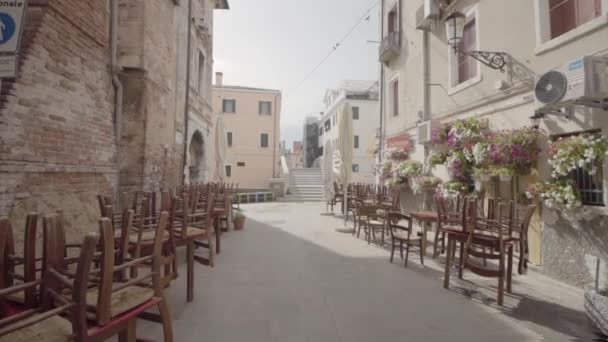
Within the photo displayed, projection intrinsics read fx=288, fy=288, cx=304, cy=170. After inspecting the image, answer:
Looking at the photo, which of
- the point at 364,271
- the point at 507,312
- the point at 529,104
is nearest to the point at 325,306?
the point at 364,271

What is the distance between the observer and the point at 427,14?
734 centimetres

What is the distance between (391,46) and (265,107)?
13.4 metres

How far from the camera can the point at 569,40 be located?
4.04 meters

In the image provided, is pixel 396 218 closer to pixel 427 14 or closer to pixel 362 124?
pixel 427 14

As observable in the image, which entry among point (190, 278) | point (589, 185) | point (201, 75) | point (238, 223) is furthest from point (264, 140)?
point (589, 185)

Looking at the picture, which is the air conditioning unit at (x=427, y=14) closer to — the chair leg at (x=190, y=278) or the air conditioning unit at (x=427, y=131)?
the air conditioning unit at (x=427, y=131)

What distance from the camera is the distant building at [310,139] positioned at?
39.3 meters

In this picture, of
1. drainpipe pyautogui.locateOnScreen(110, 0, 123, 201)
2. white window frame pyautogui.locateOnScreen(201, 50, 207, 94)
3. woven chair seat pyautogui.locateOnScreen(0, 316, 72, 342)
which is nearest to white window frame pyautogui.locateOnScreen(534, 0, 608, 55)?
woven chair seat pyautogui.locateOnScreen(0, 316, 72, 342)

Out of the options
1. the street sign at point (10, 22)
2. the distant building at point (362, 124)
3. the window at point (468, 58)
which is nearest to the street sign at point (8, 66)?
the street sign at point (10, 22)

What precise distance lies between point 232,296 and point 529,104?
5448 mm

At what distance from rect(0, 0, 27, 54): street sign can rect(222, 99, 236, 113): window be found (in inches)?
752

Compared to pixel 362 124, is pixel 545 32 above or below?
below

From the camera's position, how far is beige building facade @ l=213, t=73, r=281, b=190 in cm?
2084

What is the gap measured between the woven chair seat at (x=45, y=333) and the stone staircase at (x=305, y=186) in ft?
50.6
